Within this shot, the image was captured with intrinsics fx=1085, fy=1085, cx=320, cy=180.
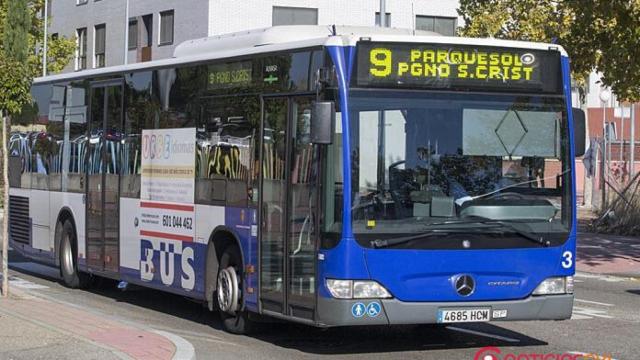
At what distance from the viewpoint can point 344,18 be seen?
A: 47.2m

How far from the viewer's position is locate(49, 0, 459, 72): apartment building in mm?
44438

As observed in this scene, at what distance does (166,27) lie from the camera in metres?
46.8

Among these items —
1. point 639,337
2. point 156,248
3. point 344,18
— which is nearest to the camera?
point 639,337

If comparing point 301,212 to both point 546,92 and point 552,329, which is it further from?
point 552,329

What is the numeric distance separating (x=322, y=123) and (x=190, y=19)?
36278 millimetres

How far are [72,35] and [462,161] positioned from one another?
154 ft

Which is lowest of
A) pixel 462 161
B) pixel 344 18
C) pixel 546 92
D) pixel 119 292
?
pixel 119 292

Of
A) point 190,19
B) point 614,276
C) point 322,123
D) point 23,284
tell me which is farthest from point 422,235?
point 190,19

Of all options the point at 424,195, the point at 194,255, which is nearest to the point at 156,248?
the point at 194,255

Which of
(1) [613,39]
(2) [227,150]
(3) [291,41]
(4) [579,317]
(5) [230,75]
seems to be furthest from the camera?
(1) [613,39]

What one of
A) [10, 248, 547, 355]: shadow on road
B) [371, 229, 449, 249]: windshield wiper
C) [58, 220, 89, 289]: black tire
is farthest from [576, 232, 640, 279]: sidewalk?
[371, 229, 449, 249]: windshield wiper

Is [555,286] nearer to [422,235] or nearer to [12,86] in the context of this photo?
→ [422,235]

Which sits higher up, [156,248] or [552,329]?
[156,248]

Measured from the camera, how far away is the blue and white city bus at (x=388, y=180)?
975 centimetres
